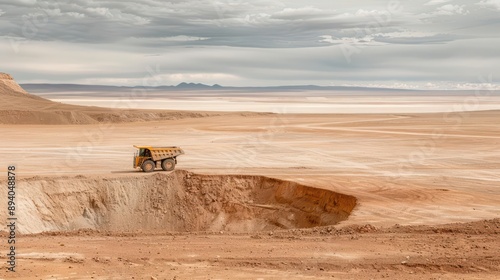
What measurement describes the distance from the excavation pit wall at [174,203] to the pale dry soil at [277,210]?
62 millimetres

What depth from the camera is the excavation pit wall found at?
2320cm

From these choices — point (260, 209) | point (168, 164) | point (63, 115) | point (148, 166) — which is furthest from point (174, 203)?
point (63, 115)

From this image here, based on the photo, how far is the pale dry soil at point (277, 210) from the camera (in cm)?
1346

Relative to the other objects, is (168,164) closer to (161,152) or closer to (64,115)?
(161,152)

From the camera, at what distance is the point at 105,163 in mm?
33938

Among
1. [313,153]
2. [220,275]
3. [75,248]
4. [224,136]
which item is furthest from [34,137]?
[220,275]

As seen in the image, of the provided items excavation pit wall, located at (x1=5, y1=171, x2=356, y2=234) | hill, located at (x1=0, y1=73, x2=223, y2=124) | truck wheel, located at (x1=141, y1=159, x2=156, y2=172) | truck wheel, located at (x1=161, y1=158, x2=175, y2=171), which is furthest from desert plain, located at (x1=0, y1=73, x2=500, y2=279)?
hill, located at (x1=0, y1=73, x2=223, y2=124)

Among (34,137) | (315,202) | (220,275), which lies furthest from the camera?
(34,137)

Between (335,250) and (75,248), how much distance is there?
6.15 meters

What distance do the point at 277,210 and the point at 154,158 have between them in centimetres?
683

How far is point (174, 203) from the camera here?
83.5ft

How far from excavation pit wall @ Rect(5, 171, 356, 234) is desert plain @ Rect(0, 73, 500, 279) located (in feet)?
0.17

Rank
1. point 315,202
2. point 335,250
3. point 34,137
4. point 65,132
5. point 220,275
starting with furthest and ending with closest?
1. point 65,132
2. point 34,137
3. point 315,202
4. point 335,250
5. point 220,275

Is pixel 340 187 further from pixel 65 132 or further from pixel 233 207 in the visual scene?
pixel 65 132
